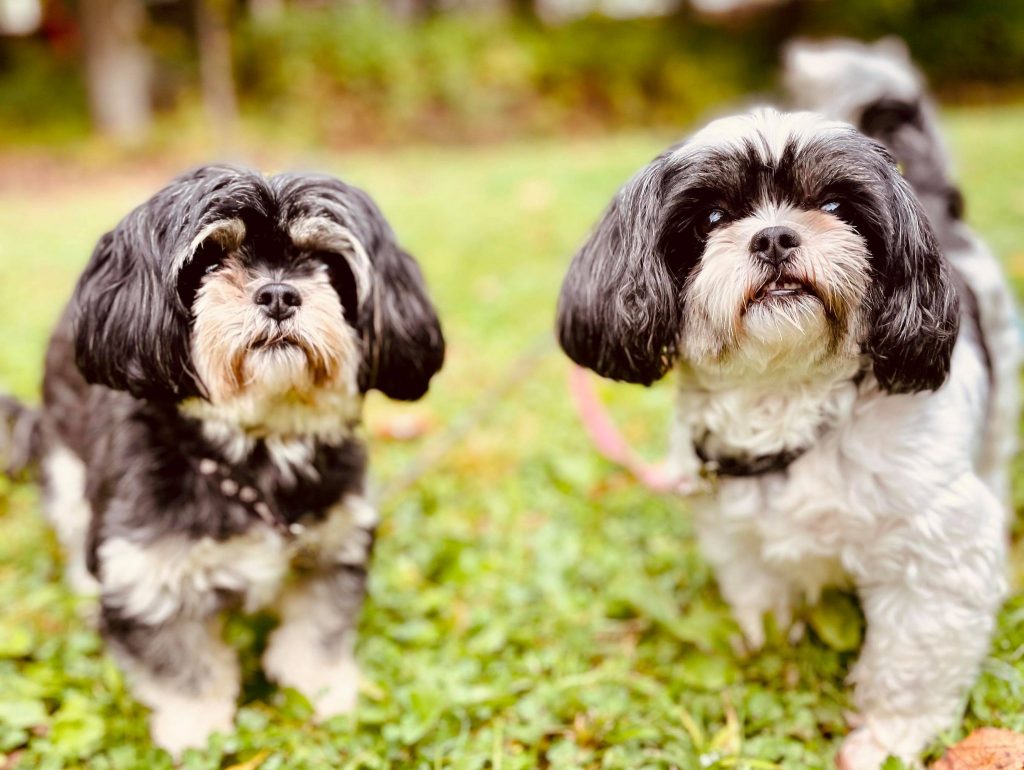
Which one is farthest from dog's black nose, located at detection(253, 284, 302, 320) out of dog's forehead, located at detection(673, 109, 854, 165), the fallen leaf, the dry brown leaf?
the fallen leaf

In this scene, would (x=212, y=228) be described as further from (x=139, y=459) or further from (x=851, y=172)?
(x=851, y=172)

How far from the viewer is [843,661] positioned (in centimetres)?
270

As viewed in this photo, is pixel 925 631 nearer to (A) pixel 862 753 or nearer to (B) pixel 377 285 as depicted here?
(A) pixel 862 753

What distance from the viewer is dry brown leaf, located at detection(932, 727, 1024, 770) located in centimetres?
209

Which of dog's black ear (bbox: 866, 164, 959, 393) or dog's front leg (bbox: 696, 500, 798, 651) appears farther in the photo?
dog's front leg (bbox: 696, 500, 798, 651)

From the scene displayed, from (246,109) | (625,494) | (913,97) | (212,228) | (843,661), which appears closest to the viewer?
(212,228)

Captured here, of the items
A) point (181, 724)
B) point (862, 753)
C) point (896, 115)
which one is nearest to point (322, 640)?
point (181, 724)

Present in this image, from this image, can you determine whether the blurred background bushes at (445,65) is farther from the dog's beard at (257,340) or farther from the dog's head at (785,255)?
the dog's head at (785,255)

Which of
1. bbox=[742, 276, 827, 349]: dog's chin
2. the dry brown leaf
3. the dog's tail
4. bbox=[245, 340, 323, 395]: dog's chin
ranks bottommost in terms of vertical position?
the dry brown leaf

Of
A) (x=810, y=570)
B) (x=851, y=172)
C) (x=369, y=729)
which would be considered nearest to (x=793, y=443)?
(x=810, y=570)

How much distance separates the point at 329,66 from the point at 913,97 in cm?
1470

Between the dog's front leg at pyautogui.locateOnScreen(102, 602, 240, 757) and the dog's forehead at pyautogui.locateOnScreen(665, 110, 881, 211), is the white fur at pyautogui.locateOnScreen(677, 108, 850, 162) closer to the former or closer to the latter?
the dog's forehead at pyautogui.locateOnScreen(665, 110, 881, 211)

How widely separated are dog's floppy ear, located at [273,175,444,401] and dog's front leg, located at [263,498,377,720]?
43cm

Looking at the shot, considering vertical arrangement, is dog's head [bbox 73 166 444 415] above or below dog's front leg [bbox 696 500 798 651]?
above
